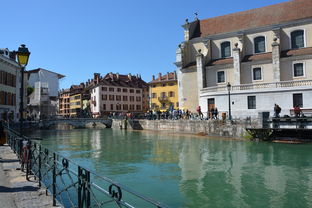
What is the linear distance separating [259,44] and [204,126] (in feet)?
47.9

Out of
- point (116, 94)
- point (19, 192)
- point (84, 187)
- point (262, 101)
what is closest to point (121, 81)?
point (116, 94)

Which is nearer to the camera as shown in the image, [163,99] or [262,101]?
[262,101]

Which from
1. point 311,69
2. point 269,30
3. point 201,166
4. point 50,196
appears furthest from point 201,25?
point 50,196

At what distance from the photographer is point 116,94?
3007 inches

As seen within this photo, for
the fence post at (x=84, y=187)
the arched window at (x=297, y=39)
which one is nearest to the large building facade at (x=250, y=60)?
the arched window at (x=297, y=39)

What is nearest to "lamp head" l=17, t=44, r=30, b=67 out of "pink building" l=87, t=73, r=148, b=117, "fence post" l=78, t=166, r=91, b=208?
"fence post" l=78, t=166, r=91, b=208

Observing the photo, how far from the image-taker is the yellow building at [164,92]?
63.7 m

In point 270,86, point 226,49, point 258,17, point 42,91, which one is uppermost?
point 258,17

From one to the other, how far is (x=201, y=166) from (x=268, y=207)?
6246 mm

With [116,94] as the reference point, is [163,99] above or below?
below

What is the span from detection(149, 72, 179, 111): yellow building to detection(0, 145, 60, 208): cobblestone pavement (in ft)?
183

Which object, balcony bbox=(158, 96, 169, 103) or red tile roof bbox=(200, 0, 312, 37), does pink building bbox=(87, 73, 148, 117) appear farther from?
red tile roof bbox=(200, 0, 312, 37)

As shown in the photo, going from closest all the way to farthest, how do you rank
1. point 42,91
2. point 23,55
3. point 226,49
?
1. point 23,55
2. point 226,49
3. point 42,91

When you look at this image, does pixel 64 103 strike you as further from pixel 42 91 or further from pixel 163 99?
pixel 163 99
